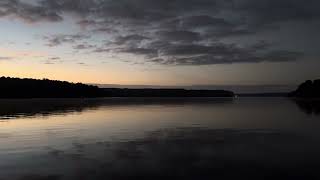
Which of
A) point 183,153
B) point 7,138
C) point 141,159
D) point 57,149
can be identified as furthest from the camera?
point 7,138

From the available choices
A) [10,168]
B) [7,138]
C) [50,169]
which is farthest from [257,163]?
[7,138]

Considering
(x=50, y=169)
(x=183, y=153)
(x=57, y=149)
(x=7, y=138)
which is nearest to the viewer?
(x=50, y=169)

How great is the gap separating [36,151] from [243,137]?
14.5 metres

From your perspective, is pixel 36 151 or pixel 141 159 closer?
pixel 141 159

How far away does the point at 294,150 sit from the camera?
23719 millimetres

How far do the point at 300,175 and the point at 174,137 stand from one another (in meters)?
15.0

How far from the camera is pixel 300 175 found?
16.5 m

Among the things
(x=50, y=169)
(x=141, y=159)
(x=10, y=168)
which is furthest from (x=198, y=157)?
(x=10, y=168)

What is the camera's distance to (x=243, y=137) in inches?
1198

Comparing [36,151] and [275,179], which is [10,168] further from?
[275,179]

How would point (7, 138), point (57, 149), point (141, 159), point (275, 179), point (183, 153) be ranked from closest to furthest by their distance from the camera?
point (275, 179) → point (141, 159) → point (183, 153) → point (57, 149) → point (7, 138)

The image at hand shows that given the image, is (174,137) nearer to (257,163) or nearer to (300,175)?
(257,163)

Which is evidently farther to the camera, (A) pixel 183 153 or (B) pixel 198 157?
(A) pixel 183 153

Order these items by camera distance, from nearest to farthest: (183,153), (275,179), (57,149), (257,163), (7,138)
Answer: (275,179)
(257,163)
(183,153)
(57,149)
(7,138)
